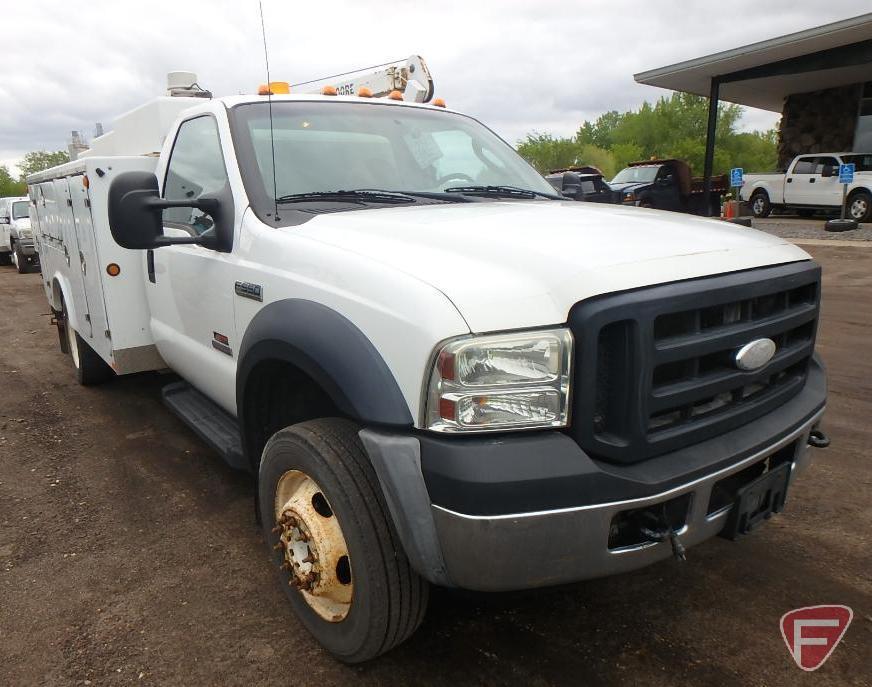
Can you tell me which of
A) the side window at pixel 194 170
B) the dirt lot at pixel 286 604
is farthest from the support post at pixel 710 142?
the side window at pixel 194 170

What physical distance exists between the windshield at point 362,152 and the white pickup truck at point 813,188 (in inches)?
661

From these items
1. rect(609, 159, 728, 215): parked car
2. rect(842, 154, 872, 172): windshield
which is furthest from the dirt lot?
rect(842, 154, 872, 172): windshield

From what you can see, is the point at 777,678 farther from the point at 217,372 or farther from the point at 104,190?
the point at 104,190

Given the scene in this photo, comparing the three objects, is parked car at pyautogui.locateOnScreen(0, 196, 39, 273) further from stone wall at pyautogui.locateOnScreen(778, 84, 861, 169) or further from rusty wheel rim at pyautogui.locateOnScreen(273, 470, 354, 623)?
stone wall at pyautogui.locateOnScreen(778, 84, 861, 169)

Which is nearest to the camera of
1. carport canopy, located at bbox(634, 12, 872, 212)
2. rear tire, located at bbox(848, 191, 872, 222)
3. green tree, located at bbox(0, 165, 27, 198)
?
carport canopy, located at bbox(634, 12, 872, 212)

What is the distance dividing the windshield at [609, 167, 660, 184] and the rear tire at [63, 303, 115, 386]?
15.1 m

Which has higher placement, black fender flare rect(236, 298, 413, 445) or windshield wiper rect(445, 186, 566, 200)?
windshield wiper rect(445, 186, 566, 200)

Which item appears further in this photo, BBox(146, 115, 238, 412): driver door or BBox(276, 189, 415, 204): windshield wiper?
BBox(146, 115, 238, 412): driver door

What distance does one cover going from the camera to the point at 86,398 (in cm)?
535

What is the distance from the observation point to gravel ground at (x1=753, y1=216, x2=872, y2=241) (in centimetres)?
1426

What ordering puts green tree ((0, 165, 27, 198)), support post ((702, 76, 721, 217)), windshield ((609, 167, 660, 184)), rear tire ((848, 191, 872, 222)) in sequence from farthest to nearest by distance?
1. green tree ((0, 165, 27, 198))
2. windshield ((609, 167, 660, 184))
3. rear tire ((848, 191, 872, 222))
4. support post ((702, 76, 721, 217))

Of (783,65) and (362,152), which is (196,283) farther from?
(783,65)

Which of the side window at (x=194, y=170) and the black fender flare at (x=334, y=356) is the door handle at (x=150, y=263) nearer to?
the side window at (x=194, y=170)

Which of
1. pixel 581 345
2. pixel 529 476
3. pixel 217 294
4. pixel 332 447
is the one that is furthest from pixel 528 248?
pixel 217 294
